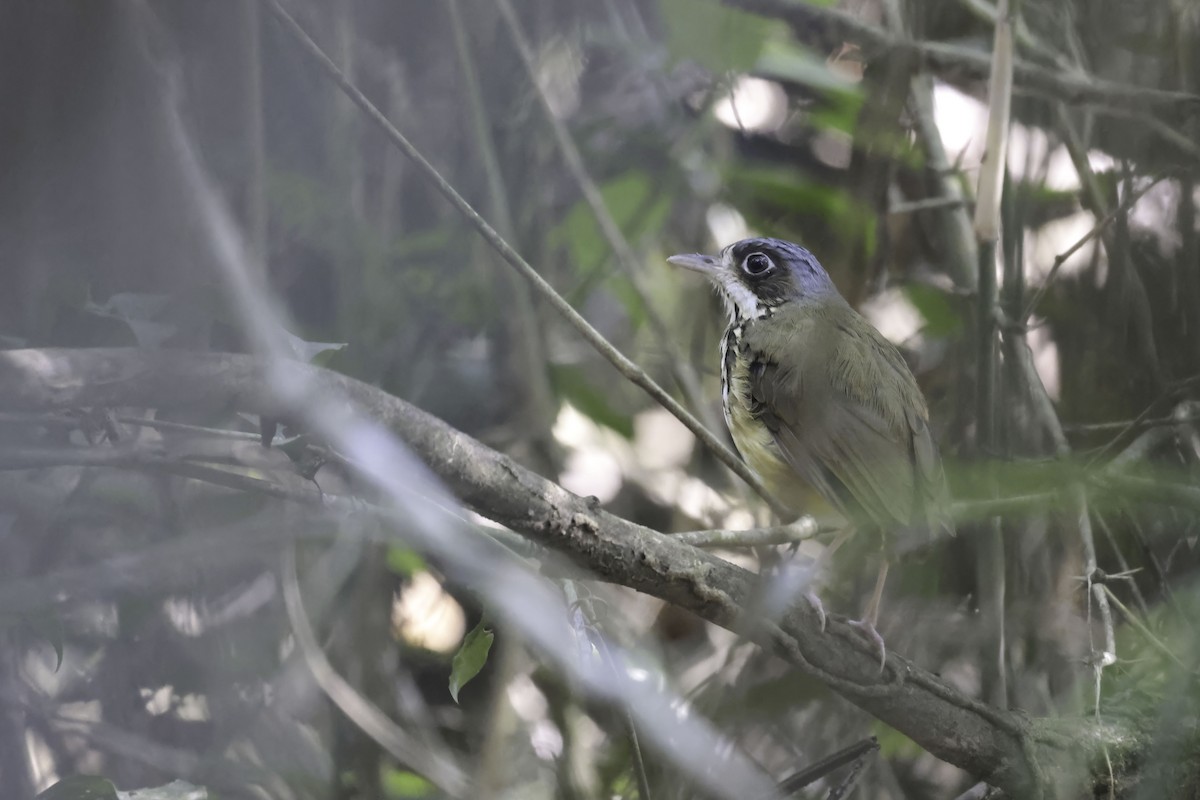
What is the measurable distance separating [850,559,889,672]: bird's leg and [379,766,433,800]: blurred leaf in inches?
26.0

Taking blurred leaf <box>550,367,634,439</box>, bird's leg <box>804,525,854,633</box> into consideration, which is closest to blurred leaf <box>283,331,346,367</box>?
bird's leg <box>804,525,854,633</box>

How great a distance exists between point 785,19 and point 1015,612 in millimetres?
1268

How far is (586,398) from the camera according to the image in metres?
2.16

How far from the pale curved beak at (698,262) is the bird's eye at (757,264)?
5 cm

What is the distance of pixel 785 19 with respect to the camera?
2.05m

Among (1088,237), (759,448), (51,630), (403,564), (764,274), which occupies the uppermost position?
(1088,237)

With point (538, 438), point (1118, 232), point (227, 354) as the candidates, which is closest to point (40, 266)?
point (227, 354)

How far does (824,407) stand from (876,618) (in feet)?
1.14

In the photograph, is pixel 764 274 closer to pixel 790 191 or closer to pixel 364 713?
pixel 790 191

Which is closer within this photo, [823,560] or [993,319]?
[823,560]

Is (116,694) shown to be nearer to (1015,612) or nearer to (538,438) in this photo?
(538,438)

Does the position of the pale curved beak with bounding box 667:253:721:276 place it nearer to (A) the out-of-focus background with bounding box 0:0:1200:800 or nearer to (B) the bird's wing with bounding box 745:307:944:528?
(A) the out-of-focus background with bounding box 0:0:1200:800

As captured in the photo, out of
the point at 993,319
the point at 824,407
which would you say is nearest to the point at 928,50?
the point at 993,319

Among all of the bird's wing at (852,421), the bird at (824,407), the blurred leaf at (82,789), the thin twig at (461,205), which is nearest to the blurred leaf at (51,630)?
the blurred leaf at (82,789)
